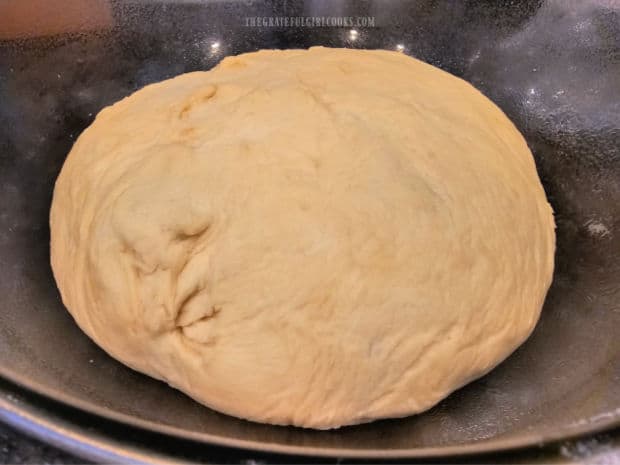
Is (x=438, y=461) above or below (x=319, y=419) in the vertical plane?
above

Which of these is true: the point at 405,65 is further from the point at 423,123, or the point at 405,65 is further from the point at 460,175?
the point at 460,175

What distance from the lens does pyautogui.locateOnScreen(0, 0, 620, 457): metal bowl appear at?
2.89 feet

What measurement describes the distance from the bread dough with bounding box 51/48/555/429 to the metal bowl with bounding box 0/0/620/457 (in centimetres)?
5

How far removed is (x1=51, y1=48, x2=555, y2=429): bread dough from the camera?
856mm

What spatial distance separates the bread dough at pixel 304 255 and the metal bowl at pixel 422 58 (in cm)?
5

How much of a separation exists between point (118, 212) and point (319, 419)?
44 cm

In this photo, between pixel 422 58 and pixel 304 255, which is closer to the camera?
pixel 304 255

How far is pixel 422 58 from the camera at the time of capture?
1.40m

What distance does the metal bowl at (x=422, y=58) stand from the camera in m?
0.88

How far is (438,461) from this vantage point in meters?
0.67

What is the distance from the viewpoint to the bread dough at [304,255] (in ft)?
2.81

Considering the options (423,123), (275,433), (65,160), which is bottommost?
(275,433)

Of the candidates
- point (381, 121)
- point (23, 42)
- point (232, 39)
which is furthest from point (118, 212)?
point (232, 39)

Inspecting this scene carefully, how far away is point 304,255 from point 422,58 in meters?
0.76
